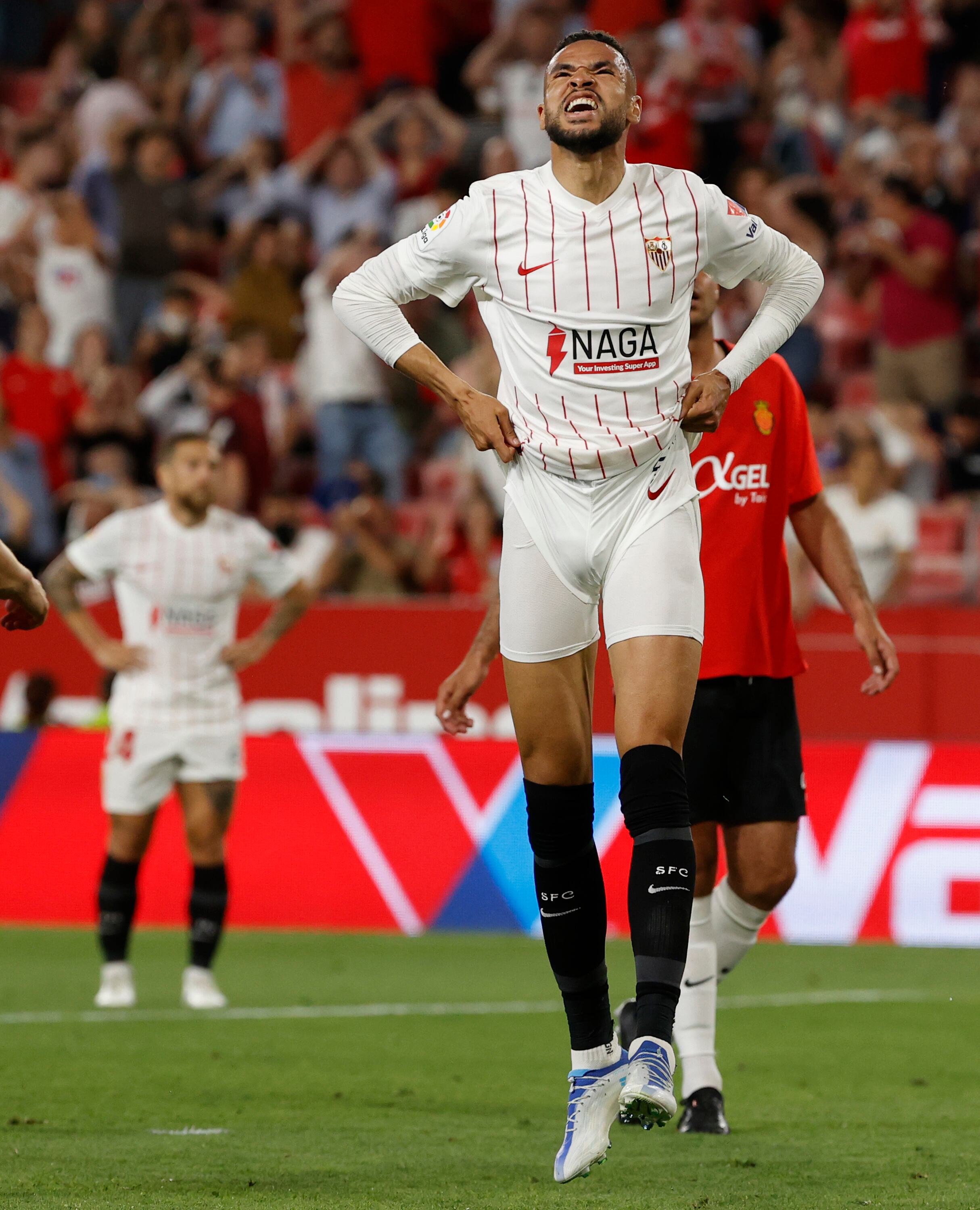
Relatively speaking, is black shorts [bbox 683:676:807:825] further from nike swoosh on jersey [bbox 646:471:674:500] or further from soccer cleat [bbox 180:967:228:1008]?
soccer cleat [bbox 180:967:228:1008]

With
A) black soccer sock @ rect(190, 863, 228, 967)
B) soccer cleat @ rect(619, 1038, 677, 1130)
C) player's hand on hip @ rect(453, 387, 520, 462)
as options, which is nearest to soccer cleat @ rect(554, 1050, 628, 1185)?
soccer cleat @ rect(619, 1038, 677, 1130)

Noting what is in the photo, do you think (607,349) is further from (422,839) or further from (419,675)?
(419,675)

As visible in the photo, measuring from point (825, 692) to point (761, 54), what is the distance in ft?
22.6

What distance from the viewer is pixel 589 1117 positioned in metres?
4.71

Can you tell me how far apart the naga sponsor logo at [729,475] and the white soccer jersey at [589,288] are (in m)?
1.14

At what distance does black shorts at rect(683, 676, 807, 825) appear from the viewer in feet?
20.1

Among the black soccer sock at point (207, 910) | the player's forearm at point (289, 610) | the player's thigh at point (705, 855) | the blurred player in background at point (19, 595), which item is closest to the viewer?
the blurred player in background at point (19, 595)

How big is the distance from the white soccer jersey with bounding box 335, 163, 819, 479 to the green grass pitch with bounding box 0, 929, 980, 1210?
6.02 ft

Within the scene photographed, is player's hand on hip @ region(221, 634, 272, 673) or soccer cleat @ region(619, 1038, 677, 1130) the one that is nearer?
soccer cleat @ region(619, 1038, 677, 1130)

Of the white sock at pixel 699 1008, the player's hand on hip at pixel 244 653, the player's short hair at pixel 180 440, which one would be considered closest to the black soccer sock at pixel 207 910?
the player's hand on hip at pixel 244 653

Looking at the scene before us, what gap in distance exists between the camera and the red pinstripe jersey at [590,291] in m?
4.80

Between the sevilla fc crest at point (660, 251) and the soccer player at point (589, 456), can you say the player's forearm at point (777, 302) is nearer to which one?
the soccer player at point (589, 456)

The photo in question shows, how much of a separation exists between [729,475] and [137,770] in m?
3.99

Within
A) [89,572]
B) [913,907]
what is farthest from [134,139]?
[913,907]
